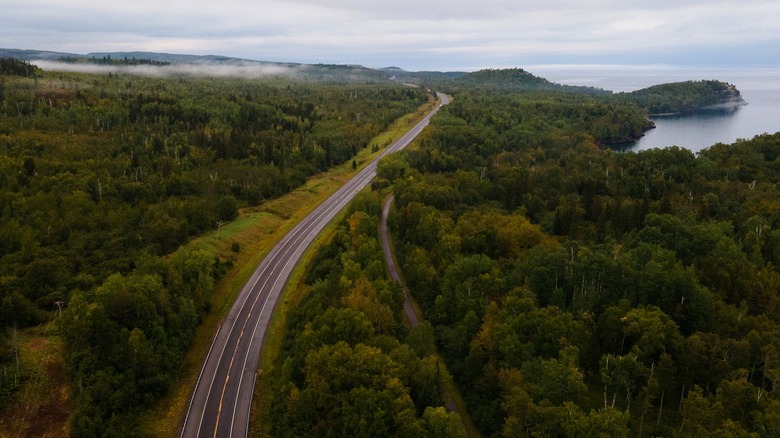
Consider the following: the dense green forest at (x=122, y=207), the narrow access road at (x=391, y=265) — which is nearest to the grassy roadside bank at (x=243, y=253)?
the dense green forest at (x=122, y=207)

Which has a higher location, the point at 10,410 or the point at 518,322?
the point at 518,322

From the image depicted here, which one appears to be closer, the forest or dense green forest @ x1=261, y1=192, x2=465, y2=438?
dense green forest @ x1=261, y1=192, x2=465, y2=438

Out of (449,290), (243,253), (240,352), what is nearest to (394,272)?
(449,290)

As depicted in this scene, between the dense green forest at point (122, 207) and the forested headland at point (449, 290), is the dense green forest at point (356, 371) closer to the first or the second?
the forested headland at point (449, 290)

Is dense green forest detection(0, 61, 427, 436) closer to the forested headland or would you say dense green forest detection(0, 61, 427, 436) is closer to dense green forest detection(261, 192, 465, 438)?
the forested headland

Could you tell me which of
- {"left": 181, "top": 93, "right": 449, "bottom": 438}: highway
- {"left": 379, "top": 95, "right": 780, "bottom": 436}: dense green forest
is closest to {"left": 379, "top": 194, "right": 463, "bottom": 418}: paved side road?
{"left": 379, "top": 95, "right": 780, "bottom": 436}: dense green forest

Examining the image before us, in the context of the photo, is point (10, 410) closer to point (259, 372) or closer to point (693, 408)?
point (259, 372)

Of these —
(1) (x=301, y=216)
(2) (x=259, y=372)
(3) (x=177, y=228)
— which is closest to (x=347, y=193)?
(1) (x=301, y=216)

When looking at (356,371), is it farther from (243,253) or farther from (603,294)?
(243,253)
